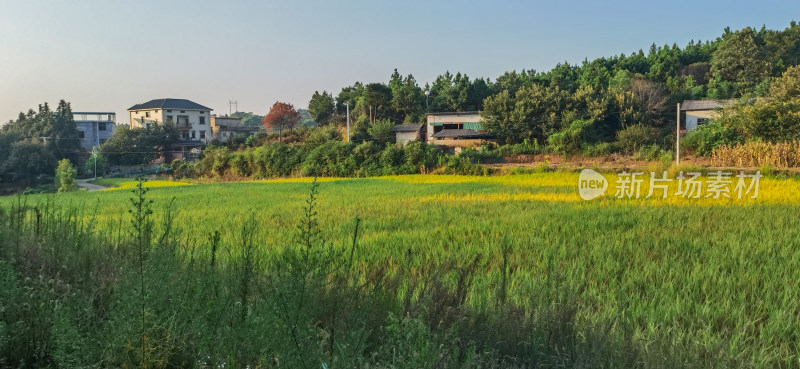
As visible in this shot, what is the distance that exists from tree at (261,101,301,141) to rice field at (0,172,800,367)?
33472mm

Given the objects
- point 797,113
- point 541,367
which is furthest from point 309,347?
point 797,113

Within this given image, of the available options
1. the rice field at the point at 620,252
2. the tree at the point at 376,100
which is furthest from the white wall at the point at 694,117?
the rice field at the point at 620,252

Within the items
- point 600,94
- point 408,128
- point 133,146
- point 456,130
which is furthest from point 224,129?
point 600,94

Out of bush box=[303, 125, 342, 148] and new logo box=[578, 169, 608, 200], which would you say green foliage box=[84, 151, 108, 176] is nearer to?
bush box=[303, 125, 342, 148]

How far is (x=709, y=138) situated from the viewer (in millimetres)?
22312

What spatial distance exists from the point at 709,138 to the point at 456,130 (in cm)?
1529

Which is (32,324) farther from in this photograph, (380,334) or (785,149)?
(785,149)

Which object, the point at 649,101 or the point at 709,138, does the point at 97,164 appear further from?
the point at 709,138

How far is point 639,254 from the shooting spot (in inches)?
194

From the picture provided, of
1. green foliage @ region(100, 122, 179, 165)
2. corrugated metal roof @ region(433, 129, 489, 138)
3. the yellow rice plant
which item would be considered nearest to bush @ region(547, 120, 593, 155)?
corrugated metal roof @ region(433, 129, 489, 138)

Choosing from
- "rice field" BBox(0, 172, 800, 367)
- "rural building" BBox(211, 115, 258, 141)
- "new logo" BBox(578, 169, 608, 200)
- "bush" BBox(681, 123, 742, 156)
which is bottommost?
"rice field" BBox(0, 172, 800, 367)

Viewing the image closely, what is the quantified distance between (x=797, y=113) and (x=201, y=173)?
33025 millimetres

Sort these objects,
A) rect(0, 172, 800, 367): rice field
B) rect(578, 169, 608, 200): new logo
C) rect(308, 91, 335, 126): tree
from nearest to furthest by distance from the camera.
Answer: rect(0, 172, 800, 367): rice field → rect(578, 169, 608, 200): new logo → rect(308, 91, 335, 126): tree

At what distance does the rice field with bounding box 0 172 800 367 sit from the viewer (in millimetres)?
2959
